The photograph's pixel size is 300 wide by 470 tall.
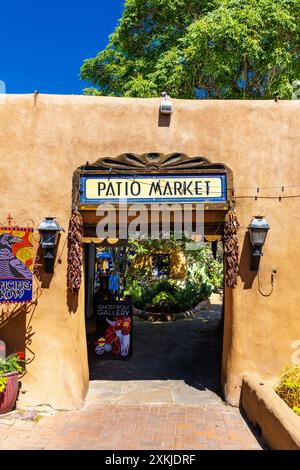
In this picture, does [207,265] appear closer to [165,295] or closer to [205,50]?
[165,295]

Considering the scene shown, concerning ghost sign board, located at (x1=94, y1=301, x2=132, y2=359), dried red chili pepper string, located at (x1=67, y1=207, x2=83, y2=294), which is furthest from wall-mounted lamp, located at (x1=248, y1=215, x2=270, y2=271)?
ghost sign board, located at (x1=94, y1=301, x2=132, y2=359)

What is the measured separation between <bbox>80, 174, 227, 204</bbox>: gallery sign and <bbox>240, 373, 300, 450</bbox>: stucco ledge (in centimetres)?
279

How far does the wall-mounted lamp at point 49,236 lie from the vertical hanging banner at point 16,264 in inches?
7.0

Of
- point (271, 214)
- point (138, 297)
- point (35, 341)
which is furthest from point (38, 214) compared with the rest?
point (138, 297)

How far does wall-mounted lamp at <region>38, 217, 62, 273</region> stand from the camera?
5.98 m

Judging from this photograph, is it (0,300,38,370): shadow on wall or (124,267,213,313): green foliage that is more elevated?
(0,300,38,370): shadow on wall

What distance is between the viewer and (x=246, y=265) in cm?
624

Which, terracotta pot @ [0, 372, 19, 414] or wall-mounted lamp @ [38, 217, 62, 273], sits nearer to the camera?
terracotta pot @ [0, 372, 19, 414]

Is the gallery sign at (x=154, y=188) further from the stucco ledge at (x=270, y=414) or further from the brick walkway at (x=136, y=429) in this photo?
the brick walkway at (x=136, y=429)

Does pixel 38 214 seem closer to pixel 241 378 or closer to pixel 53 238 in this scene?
pixel 53 238

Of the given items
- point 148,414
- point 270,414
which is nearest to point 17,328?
point 148,414

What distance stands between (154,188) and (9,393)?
3.67 metres

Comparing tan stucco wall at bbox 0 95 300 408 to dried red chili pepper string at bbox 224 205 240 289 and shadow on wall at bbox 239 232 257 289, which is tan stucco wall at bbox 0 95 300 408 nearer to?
shadow on wall at bbox 239 232 257 289
